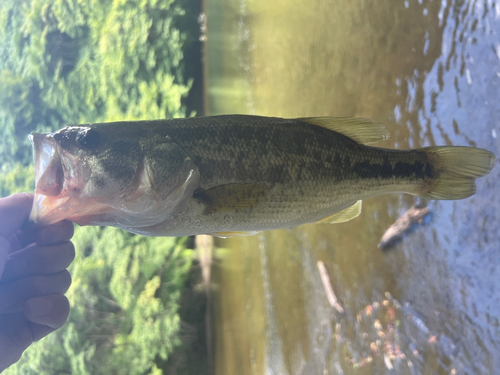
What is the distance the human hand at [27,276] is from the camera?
1.45 m

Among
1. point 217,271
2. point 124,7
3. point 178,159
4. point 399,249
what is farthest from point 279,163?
point 124,7

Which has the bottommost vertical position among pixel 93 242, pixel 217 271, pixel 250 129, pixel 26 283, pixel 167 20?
pixel 217 271

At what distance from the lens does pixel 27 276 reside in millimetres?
1502

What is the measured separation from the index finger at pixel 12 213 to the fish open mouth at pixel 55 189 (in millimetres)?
133

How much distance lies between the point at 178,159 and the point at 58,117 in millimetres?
9987

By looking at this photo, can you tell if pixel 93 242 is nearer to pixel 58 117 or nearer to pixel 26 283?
pixel 58 117

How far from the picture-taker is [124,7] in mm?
8156

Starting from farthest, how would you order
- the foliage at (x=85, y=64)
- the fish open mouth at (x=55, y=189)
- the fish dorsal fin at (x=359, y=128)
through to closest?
1. the foliage at (x=85, y=64)
2. the fish dorsal fin at (x=359, y=128)
3. the fish open mouth at (x=55, y=189)

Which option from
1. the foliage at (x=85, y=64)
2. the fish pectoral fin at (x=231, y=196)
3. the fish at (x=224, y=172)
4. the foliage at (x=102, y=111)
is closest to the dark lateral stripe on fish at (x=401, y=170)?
the fish at (x=224, y=172)

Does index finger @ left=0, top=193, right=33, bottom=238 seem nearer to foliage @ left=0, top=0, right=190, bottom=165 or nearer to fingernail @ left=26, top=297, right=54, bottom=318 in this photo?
fingernail @ left=26, top=297, right=54, bottom=318

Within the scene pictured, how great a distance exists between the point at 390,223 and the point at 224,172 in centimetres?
248

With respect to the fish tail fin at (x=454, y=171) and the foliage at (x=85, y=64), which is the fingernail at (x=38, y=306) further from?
the foliage at (x=85, y=64)

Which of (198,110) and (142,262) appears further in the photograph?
(198,110)

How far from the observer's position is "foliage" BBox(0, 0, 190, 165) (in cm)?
785
